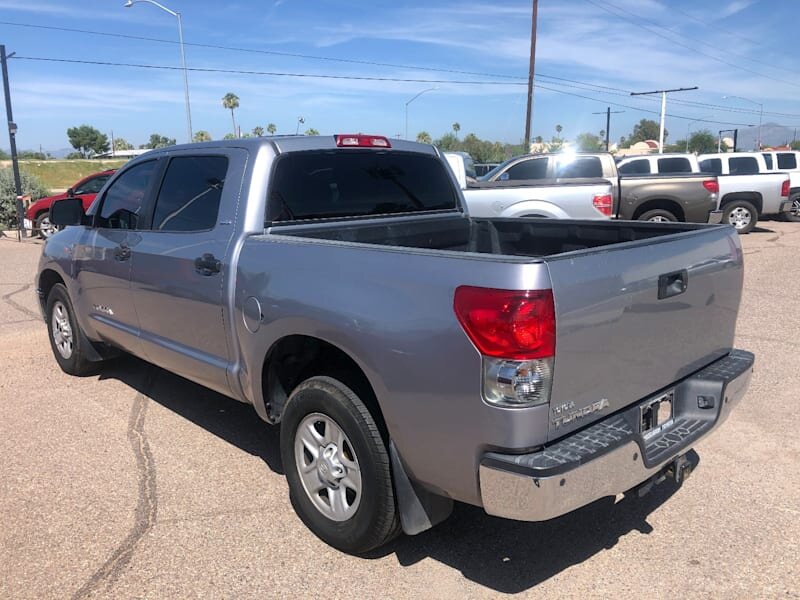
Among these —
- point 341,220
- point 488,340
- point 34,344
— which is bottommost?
point 34,344

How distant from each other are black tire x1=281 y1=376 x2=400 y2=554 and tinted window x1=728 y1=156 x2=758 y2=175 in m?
17.2

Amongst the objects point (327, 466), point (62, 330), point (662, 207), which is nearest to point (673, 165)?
point (662, 207)

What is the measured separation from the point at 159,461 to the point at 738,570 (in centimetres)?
330

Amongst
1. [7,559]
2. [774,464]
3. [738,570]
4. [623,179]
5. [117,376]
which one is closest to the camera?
[738,570]

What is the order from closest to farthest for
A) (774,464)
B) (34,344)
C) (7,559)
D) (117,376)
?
(7,559)
(774,464)
(117,376)
(34,344)

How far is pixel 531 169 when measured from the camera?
12.8 meters

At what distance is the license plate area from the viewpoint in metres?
2.93

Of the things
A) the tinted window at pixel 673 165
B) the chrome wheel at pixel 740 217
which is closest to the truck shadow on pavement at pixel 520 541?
the tinted window at pixel 673 165

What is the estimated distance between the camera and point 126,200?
4906 mm

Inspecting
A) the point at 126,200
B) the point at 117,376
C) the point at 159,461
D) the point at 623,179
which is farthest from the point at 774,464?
the point at 623,179

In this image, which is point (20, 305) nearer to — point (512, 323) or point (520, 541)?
point (520, 541)

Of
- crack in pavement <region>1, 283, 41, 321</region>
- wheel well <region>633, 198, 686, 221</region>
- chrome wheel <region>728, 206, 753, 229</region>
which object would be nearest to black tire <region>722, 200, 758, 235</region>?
chrome wheel <region>728, 206, 753, 229</region>

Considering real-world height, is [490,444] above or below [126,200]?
below

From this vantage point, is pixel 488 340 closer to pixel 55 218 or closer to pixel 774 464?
pixel 774 464
